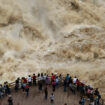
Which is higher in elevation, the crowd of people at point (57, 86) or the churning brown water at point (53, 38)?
the churning brown water at point (53, 38)

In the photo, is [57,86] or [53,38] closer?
[57,86]

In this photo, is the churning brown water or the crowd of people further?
the churning brown water

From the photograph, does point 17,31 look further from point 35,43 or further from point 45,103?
point 45,103

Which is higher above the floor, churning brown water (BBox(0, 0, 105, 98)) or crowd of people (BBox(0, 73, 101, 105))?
churning brown water (BBox(0, 0, 105, 98))

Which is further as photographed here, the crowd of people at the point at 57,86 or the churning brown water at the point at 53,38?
the churning brown water at the point at 53,38

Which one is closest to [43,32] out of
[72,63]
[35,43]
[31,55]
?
[35,43]
